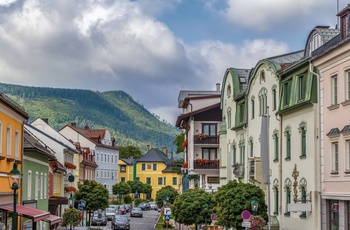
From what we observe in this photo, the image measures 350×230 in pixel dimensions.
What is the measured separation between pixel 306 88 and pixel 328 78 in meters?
2.77

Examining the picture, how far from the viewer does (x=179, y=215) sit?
56.5m

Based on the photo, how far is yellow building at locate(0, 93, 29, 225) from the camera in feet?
101

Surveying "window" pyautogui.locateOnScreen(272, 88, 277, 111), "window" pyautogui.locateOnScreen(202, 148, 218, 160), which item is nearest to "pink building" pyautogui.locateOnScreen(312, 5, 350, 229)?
"window" pyautogui.locateOnScreen(272, 88, 277, 111)

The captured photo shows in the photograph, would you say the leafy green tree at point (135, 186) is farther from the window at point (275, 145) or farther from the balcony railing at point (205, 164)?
the window at point (275, 145)

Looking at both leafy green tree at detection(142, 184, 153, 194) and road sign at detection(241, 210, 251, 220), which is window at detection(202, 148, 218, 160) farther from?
leafy green tree at detection(142, 184, 153, 194)

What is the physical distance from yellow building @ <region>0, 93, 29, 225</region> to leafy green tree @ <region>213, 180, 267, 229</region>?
11372 mm

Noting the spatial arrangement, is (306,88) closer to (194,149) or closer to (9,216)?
(9,216)

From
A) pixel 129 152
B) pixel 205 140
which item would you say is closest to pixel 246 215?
pixel 205 140

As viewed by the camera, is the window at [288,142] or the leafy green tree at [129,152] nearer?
the window at [288,142]

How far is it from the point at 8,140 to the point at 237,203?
13.5 metres

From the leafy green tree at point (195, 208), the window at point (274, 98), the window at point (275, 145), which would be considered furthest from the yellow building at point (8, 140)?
the leafy green tree at point (195, 208)

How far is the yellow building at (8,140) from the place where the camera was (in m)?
30.7

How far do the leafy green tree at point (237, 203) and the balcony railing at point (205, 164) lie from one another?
27.9 m

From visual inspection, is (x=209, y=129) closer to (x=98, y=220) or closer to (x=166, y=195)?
(x=98, y=220)
